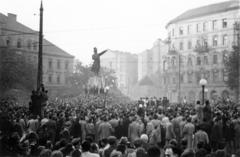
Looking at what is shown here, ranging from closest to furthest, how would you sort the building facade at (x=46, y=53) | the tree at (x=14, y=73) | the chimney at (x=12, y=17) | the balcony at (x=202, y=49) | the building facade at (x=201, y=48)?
the tree at (x=14, y=73), the building facade at (x=46, y=53), the chimney at (x=12, y=17), the building facade at (x=201, y=48), the balcony at (x=202, y=49)

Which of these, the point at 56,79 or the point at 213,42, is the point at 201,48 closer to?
the point at 213,42

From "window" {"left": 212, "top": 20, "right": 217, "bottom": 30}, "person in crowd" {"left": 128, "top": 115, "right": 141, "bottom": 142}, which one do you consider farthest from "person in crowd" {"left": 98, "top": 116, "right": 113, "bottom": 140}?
"window" {"left": 212, "top": 20, "right": 217, "bottom": 30}

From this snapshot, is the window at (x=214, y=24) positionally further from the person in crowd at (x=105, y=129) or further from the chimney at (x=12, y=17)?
the person in crowd at (x=105, y=129)

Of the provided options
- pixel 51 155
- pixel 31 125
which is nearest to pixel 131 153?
pixel 51 155

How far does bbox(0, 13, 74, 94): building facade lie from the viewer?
60056mm

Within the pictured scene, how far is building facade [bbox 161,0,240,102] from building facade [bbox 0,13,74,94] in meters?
23.1

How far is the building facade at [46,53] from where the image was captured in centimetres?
6006

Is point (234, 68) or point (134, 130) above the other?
point (234, 68)

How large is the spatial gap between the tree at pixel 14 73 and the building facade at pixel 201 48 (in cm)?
2994

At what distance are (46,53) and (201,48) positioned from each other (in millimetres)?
32037

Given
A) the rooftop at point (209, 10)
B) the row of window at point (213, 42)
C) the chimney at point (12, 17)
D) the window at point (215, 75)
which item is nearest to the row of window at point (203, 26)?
the rooftop at point (209, 10)

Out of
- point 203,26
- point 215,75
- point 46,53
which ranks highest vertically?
point 203,26

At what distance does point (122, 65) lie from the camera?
106 meters

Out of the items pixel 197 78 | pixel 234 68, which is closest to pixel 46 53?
pixel 197 78
